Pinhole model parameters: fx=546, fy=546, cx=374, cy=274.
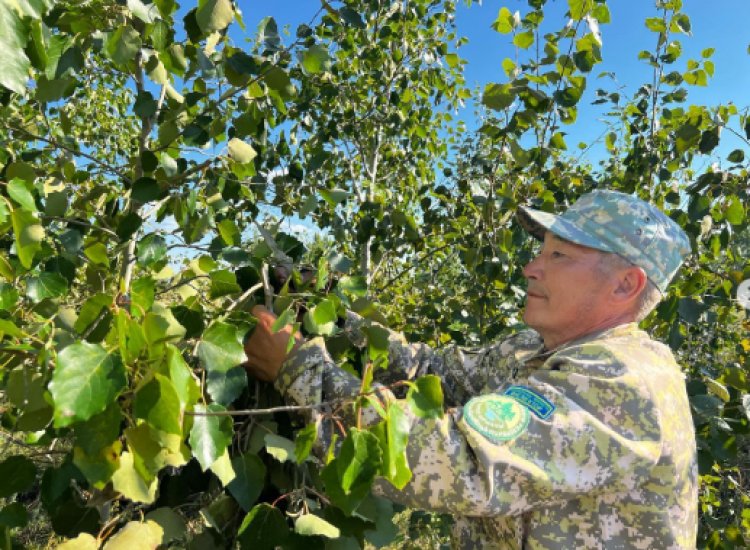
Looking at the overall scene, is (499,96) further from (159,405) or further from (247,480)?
(159,405)

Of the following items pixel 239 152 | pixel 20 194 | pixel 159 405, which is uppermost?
pixel 239 152

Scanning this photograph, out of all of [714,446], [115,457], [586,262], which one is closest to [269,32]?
[586,262]

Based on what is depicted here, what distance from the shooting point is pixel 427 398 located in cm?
95

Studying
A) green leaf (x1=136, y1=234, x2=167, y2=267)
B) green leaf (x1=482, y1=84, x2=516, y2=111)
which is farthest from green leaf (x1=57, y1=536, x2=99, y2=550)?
green leaf (x1=482, y1=84, x2=516, y2=111)

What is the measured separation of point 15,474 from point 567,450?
3.81 feet

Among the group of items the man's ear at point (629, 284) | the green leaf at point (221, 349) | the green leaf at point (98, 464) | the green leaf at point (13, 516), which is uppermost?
the man's ear at point (629, 284)

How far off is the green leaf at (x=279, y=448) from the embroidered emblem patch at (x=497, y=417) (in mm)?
375

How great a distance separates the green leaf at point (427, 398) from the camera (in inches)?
37.2

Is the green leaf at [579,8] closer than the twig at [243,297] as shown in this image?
No

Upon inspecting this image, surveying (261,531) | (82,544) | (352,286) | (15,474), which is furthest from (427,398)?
(15,474)

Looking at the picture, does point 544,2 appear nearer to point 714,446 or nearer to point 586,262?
point 586,262

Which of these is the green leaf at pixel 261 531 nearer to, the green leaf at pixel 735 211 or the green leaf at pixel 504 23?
the green leaf at pixel 504 23

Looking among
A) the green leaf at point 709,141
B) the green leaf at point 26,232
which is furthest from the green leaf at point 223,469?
the green leaf at point 709,141

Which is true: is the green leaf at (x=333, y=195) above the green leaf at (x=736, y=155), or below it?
below
